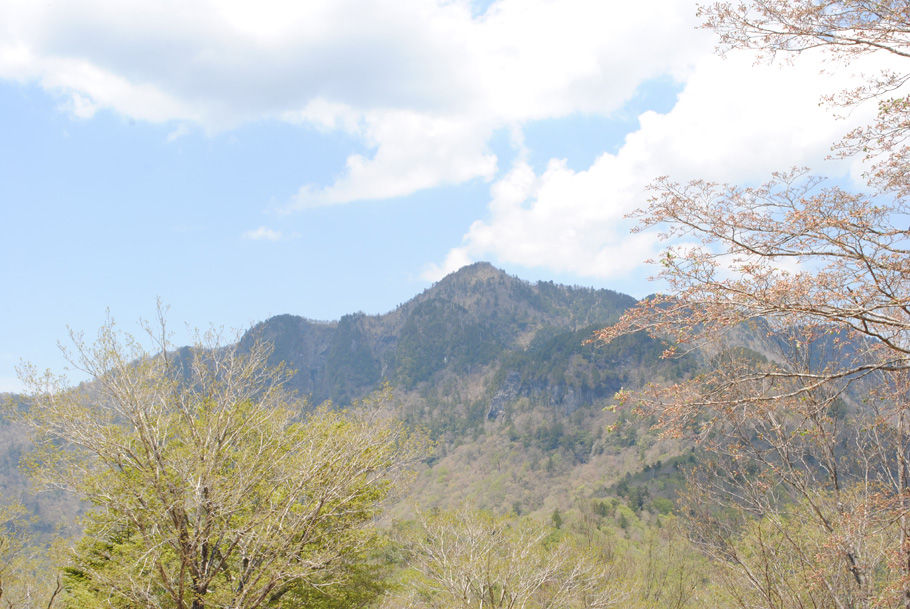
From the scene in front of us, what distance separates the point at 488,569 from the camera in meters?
20.1

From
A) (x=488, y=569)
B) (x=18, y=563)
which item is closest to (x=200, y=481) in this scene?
(x=488, y=569)

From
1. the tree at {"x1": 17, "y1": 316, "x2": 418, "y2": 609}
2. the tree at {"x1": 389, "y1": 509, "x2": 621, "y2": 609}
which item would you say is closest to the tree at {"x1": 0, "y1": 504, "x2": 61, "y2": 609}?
the tree at {"x1": 17, "y1": 316, "x2": 418, "y2": 609}

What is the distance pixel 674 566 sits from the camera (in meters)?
38.5

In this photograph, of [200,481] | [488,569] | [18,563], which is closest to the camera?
[200,481]

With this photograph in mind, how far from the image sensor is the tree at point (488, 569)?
19547 millimetres

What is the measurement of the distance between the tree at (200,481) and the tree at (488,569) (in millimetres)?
5657

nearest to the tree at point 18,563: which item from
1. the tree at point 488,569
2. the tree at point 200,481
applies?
the tree at point 200,481

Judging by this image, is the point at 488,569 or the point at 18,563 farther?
the point at 18,563

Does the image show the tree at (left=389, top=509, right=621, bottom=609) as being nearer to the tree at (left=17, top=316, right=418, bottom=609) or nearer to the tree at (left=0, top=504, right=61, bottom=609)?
the tree at (left=17, top=316, right=418, bottom=609)

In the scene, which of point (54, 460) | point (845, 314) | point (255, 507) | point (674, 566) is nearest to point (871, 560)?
point (845, 314)

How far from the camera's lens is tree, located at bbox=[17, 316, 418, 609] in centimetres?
1111

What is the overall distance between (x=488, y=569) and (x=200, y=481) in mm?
13003

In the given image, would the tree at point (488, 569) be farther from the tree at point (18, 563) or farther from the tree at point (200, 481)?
the tree at point (18, 563)

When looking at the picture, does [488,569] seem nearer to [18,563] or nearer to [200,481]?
[200,481]
